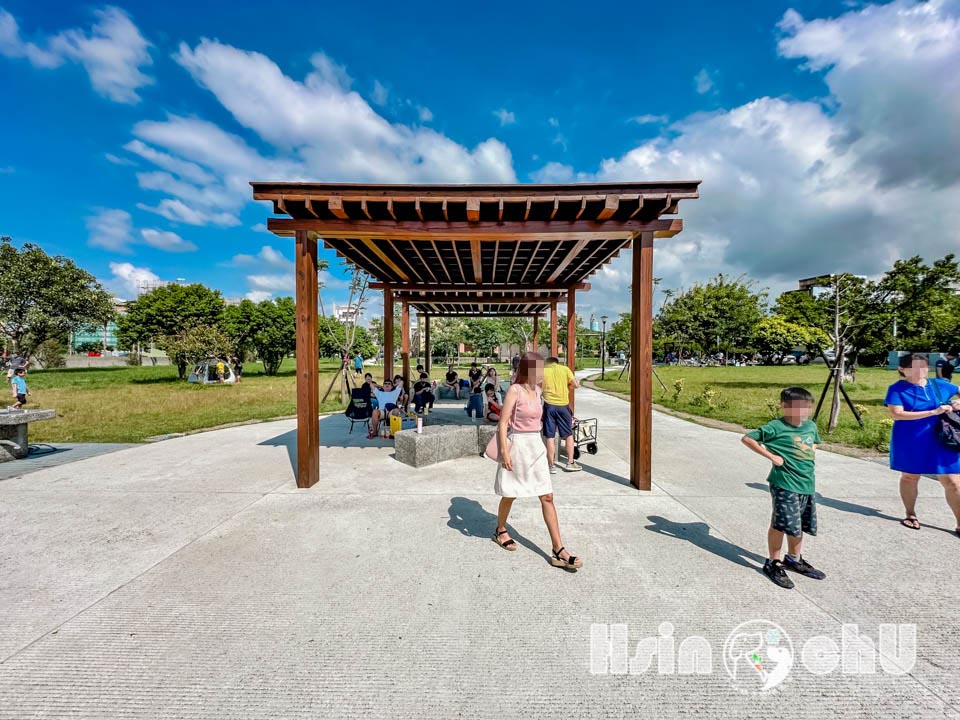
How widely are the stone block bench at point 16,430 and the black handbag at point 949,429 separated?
10.8 meters

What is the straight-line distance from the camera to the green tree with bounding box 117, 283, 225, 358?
3036 centimetres

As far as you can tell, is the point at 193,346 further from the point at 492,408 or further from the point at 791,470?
the point at 791,470

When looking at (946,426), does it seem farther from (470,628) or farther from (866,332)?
(866,332)

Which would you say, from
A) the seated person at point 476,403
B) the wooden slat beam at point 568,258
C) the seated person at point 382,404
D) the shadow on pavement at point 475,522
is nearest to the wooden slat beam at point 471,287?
the wooden slat beam at point 568,258

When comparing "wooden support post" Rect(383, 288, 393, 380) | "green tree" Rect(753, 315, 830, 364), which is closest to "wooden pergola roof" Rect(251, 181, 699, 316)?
"wooden support post" Rect(383, 288, 393, 380)

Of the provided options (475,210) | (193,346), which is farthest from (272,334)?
(475,210)

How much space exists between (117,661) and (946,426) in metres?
6.20

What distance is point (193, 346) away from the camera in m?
25.8

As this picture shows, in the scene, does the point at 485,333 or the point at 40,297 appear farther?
the point at 485,333

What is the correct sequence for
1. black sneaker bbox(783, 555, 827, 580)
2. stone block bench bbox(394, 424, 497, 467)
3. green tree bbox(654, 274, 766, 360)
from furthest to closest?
green tree bbox(654, 274, 766, 360), stone block bench bbox(394, 424, 497, 467), black sneaker bbox(783, 555, 827, 580)

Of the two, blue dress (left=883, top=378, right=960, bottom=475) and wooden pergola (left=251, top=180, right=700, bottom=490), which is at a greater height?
wooden pergola (left=251, top=180, right=700, bottom=490)

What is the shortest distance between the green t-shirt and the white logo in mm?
915

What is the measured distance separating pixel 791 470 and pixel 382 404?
22.4 feet

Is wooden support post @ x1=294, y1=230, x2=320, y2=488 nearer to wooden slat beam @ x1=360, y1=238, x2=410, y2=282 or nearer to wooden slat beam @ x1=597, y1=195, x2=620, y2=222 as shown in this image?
wooden slat beam @ x1=360, y1=238, x2=410, y2=282
